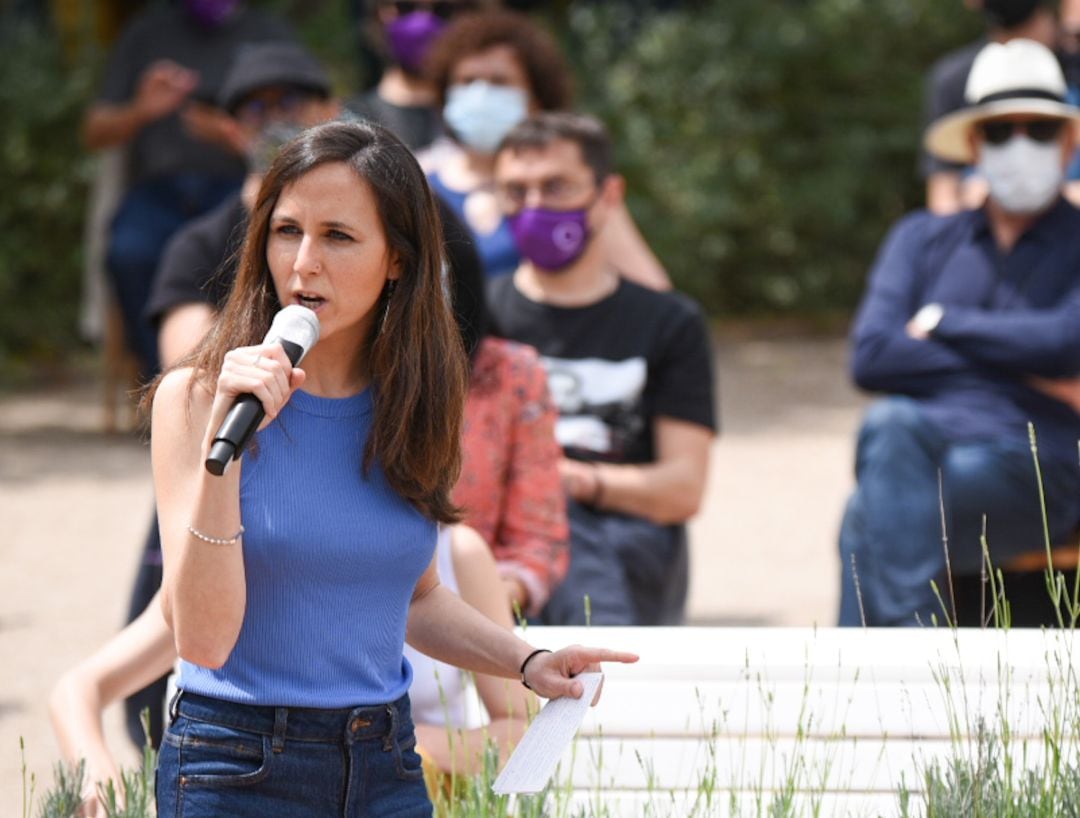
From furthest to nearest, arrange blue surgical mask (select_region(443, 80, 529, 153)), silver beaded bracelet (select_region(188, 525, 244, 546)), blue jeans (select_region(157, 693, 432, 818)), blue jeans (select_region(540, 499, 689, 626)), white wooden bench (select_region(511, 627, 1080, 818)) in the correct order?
blue surgical mask (select_region(443, 80, 529, 153))
blue jeans (select_region(540, 499, 689, 626))
white wooden bench (select_region(511, 627, 1080, 818))
blue jeans (select_region(157, 693, 432, 818))
silver beaded bracelet (select_region(188, 525, 244, 546))

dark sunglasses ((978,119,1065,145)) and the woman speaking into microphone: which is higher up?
dark sunglasses ((978,119,1065,145))

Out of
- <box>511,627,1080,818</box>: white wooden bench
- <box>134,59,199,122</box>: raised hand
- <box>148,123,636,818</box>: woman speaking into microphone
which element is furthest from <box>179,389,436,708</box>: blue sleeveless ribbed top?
<box>134,59,199,122</box>: raised hand

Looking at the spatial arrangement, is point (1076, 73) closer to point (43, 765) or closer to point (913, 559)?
point (913, 559)

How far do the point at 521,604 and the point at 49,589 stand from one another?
326 cm

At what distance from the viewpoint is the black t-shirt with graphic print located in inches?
194

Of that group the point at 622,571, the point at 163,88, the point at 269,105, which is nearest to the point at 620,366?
the point at 622,571

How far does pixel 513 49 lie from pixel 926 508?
2.10m

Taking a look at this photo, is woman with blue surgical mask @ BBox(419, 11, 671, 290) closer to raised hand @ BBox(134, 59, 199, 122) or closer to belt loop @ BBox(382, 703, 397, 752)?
raised hand @ BBox(134, 59, 199, 122)

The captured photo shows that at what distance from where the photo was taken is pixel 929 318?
17.5 ft

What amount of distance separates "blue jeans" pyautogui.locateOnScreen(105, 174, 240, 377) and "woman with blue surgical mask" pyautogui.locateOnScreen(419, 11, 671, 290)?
2.95 m

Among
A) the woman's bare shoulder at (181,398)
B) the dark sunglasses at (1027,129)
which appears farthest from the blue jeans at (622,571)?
the woman's bare shoulder at (181,398)

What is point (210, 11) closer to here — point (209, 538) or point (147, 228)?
point (147, 228)

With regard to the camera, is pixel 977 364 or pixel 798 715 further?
pixel 977 364

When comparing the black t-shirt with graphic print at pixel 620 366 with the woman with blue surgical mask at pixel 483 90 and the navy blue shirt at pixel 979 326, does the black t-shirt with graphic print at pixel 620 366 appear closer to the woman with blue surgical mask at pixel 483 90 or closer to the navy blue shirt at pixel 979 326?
the navy blue shirt at pixel 979 326
